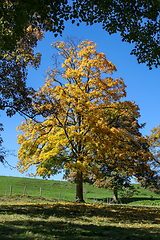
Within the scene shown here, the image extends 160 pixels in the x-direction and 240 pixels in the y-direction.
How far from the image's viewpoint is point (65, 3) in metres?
10.6

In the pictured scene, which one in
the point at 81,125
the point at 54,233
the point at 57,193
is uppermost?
the point at 81,125

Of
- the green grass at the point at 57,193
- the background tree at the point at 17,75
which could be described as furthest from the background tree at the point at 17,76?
the green grass at the point at 57,193

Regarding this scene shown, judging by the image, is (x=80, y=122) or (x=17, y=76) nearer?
(x=17, y=76)

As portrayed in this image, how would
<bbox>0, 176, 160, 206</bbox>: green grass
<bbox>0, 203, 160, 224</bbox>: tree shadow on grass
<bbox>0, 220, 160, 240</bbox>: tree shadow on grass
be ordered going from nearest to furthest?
<bbox>0, 220, 160, 240</bbox>: tree shadow on grass → <bbox>0, 203, 160, 224</bbox>: tree shadow on grass → <bbox>0, 176, 160, 206</bbox>: green grass

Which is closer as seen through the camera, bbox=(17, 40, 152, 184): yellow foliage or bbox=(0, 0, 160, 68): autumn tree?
bbox=(0, 0, 160, 68): autumn tree

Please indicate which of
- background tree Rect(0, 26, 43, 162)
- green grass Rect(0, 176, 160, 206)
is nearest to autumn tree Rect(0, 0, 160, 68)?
background tree Rect(0, 26, 43, 162)

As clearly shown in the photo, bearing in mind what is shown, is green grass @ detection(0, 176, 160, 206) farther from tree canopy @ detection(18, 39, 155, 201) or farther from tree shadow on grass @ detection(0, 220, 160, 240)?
tree shadow on grass @ detection(0, 220, 160, 240)

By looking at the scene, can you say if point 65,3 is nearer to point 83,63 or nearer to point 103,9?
point 103,9

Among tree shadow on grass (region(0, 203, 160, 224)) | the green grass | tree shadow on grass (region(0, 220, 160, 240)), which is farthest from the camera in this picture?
the green grass

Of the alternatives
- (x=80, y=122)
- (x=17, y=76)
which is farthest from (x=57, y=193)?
(x=17, y=76)

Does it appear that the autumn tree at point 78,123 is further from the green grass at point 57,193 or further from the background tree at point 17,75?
the green grass at point 57,193

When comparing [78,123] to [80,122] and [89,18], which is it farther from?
[89,18]

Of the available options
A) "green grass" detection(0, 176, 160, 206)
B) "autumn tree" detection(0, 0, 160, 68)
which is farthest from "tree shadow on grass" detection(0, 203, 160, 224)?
"green grass" detection(0, 176, 160, 206)

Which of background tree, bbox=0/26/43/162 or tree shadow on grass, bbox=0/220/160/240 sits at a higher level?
background tree, bbox=0/26/43/162
